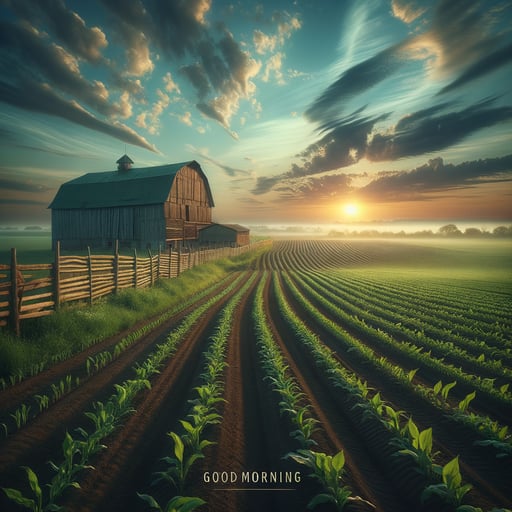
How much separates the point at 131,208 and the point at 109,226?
12.3ft

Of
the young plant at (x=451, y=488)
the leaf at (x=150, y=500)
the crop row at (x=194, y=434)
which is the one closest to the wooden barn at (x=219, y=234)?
the crop row at (x=194, y=434)

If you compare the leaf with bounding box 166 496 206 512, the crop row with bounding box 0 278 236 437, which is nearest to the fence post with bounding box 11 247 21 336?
the crop row with bounding box 0 278 236 437

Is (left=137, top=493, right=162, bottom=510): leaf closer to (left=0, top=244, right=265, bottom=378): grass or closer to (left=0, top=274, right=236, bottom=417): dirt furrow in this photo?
(left=0, top=274, right=236, bottom=417): dirt furrow

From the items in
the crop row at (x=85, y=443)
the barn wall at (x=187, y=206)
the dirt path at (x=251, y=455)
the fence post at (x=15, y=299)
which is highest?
the barn wall at (x=187, y=206)

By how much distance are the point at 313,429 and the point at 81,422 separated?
3962mm

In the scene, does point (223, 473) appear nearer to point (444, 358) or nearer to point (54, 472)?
point (54, 472)

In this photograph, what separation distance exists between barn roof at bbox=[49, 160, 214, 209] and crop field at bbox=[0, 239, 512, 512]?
24978mm

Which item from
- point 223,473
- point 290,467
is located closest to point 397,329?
point 290,467

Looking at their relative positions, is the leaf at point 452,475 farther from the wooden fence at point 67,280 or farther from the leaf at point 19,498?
the wooden fence at point 67,280

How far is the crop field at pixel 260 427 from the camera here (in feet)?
10.0

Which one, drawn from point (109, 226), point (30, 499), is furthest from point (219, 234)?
point (30, 499)

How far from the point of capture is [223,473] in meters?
3.42

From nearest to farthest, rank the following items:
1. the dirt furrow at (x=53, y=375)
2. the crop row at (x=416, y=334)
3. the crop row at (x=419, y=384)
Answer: the crop row at (x=419, y=384) → the dirt furrow at (x=53, y=375) → the crop row at (x=416, y=334)

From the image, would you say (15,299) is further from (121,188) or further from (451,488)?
(121,188)
